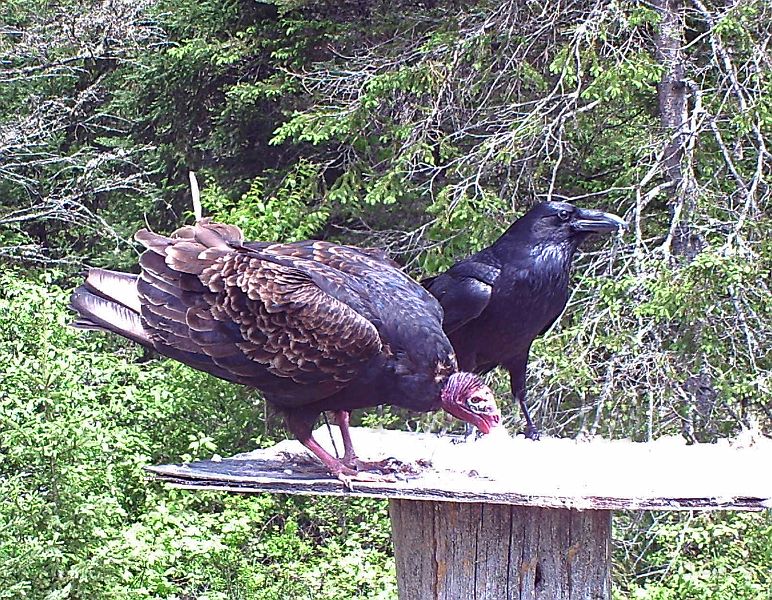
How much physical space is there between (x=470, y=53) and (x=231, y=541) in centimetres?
325

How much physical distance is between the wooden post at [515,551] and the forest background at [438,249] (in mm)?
2167

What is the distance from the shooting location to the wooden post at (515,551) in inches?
95.4

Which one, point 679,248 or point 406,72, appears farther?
point 406,72

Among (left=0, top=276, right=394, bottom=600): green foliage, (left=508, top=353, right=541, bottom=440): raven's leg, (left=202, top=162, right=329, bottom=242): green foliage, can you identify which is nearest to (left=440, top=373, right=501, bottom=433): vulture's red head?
(left=508, top=353, right=541, bottom=440): raven's leg

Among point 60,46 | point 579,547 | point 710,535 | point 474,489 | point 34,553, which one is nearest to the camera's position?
point 474,489

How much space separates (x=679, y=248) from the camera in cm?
566

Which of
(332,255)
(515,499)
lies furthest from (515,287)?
(515,499)

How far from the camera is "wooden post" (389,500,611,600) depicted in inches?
95.4

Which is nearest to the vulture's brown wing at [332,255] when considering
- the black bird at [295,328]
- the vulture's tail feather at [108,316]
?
the black bird at [295,328]

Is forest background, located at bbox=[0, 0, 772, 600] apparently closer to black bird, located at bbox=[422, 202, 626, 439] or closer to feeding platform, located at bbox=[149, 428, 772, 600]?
black bird, located at bbox=[422, 202, 626, 439]

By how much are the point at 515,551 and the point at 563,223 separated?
1923 millimetres

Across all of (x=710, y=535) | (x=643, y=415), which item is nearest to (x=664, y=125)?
(x=643, y=415)

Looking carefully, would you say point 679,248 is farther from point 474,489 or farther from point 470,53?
point 474,489

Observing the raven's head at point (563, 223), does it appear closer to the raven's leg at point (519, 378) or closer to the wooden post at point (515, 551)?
the raven's leg at point (519, 378)
